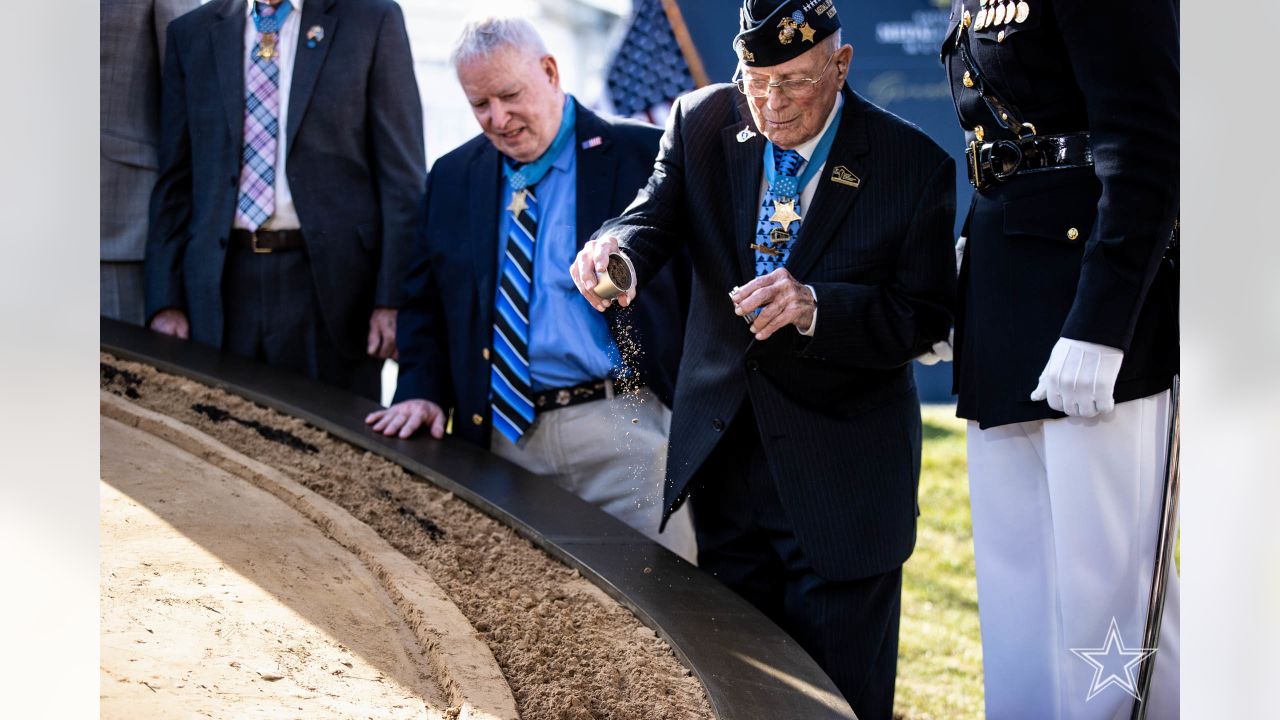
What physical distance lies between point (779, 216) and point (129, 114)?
1.82 metres

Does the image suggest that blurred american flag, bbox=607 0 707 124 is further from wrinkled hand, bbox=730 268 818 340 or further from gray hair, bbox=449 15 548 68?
wrinkled hand, bbox=730 268 818 340

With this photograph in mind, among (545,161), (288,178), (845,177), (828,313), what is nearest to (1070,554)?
(828,313)

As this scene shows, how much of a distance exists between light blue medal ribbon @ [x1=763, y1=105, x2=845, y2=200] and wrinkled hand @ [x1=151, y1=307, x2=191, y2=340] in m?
1.74

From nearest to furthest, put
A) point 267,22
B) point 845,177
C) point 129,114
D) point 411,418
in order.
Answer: point 845,177 < point 411,418 < point 267,22 < point 129,114

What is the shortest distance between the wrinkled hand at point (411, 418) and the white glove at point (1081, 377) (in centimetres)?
137

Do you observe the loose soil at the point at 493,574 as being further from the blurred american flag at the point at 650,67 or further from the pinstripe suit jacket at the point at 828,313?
the blurred american flag at the point at 650,67

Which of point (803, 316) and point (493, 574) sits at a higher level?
point (803, 316)

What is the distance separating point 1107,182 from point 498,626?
1136 millimetres

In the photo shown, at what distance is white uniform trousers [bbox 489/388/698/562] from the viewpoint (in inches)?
112

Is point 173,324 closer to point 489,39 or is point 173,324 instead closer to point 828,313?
point 489,39

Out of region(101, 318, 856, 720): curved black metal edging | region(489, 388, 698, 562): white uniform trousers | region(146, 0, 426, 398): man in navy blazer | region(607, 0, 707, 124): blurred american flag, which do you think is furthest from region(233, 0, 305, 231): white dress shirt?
region(489, 388, 698, 562): white uniform trousers

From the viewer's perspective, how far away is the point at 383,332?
337cm
